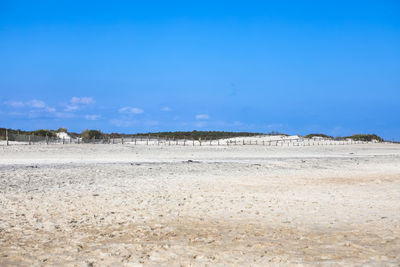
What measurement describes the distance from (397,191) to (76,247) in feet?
33.9

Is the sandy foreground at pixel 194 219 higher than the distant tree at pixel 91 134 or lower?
lower

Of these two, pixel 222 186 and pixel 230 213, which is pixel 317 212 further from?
pixel 222 186

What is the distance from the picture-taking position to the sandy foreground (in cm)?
626

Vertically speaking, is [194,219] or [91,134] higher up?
[91,134]

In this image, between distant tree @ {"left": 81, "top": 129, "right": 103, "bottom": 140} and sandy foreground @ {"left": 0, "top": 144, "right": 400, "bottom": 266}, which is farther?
distant tree @ {"left": 81, "top": 129, "right": 103, "bottom": 140}

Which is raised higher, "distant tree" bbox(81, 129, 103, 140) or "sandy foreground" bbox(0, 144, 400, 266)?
"distant tree" bbox(81, 129, 103, 140)

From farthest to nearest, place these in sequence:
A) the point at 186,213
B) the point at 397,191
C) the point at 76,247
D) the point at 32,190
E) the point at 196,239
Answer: the point at 397,191
the point at 32,190
the point at 186,213
the point at 196,239
the point at 76,247

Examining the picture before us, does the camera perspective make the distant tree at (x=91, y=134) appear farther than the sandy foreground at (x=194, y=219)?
Yes

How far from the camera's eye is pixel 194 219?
8984 millimetres

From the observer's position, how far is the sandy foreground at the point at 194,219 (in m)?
6.26

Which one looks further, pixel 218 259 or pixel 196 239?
pixel 196 239

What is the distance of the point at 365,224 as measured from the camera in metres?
8.40

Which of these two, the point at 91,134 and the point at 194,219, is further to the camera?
the point at 91,134

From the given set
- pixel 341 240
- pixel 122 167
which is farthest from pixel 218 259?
pixel 122 167
